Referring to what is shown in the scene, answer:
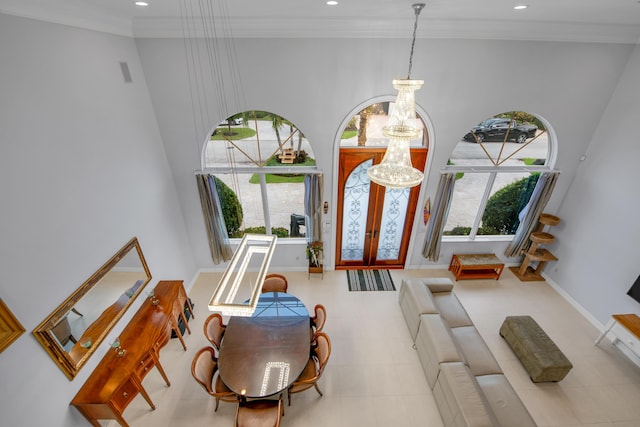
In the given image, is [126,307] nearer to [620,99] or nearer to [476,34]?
[476,34]

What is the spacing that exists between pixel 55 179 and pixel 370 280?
16.5 ft

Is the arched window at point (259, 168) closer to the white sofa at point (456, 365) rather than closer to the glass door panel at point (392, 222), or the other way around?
the glass door panel at point (392, 222)

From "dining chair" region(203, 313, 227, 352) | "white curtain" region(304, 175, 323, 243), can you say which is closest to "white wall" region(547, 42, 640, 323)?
"white curtain" region(304, 175, 323, 243)

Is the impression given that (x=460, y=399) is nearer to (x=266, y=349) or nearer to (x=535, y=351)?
(x=535, y=351)

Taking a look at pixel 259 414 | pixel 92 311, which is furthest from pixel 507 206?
pixel 92 311

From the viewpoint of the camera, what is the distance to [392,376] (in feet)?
13.2

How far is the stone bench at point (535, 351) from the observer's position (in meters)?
3.80

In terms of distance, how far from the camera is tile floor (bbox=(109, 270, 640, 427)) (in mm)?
3578

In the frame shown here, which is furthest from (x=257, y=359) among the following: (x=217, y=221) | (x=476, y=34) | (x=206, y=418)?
(x=476, y=34)

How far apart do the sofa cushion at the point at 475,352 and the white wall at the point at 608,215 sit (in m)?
2.62

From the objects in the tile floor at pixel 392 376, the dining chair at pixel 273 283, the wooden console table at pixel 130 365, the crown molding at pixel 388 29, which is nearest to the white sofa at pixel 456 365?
the tile floor at pixel 392 376

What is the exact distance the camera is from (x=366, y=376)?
4035mm

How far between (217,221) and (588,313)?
6.86 m

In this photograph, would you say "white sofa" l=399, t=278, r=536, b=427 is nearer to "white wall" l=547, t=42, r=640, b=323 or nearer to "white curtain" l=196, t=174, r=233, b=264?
"white wall" l=547, t=42, r=640, b=323
